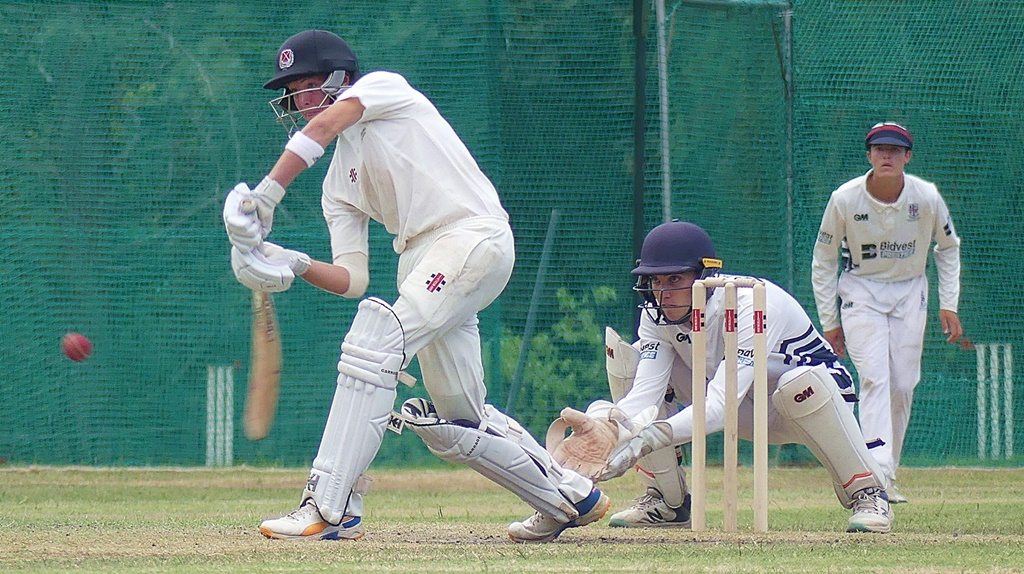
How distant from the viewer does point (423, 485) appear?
28.7 ft

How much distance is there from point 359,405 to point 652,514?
5.59ft

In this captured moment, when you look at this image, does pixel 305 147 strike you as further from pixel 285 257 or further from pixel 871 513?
pixel 871 513

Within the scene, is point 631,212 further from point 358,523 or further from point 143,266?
point 358,523

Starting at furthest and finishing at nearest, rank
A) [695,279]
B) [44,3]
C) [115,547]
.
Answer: [44,3] → [695,279] → [115,547]

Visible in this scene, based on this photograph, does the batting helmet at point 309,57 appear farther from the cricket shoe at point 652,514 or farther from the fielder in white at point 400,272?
the cricket shoe at point 652,514

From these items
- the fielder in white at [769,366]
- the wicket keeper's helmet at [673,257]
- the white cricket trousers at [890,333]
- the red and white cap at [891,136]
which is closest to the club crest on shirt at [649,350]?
the fielder in white at [769,366]

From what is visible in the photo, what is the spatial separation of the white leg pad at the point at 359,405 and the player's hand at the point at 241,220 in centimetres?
37

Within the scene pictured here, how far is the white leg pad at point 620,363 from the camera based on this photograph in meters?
5.74

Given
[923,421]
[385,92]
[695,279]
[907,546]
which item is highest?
[385,92]

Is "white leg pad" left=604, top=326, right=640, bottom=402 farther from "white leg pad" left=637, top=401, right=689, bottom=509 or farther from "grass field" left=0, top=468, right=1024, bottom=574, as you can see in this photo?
"grass field" left=0, top=468, right=1024, bottom=574

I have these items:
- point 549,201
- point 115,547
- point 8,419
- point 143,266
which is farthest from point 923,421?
point 115,547

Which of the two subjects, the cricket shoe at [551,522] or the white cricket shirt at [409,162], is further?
the cricket shoe at [551,522]

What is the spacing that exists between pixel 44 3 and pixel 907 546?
6.54 m

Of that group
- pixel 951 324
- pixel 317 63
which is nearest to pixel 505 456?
pixel 317 63
